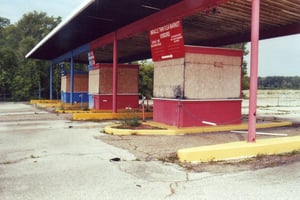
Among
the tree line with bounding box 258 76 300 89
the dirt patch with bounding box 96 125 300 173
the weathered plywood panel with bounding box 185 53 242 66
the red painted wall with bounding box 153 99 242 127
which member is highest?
the tree line with bounding box 258 76 300 89

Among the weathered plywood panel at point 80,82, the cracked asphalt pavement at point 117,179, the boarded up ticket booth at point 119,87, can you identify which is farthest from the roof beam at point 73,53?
the cracked asphalt pavement at point 117,179

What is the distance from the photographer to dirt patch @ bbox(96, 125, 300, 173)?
22.5 ft

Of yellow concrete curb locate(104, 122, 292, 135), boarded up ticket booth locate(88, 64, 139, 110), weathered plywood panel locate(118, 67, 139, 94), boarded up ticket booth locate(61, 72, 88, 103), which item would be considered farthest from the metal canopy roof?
boarded up ticket booth locate(61, 72, 88, 103)

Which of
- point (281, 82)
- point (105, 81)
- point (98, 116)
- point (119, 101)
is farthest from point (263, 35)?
point (281, 82)

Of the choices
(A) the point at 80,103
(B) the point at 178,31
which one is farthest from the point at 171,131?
(A) the point at 80,103

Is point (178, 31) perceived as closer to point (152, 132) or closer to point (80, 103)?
point (152, 132)

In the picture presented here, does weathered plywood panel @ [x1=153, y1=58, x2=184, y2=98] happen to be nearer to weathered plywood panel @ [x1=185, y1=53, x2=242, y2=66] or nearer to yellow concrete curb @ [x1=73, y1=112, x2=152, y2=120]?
weathered plywood panel @ [x1=185, y1=53, x2=242, y2=66]

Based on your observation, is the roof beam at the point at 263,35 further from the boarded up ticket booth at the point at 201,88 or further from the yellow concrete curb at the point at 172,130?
the yellow concrete curb at the point at 172,130

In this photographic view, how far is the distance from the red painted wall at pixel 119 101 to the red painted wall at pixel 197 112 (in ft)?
23.8

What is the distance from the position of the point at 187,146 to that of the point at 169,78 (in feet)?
14.3

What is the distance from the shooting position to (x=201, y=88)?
12.5 metres

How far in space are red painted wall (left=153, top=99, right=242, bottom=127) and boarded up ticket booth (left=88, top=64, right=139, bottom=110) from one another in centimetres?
728

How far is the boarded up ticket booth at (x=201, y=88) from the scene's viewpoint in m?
12.3

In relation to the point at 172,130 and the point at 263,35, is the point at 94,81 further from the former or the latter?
the point at 172,130
